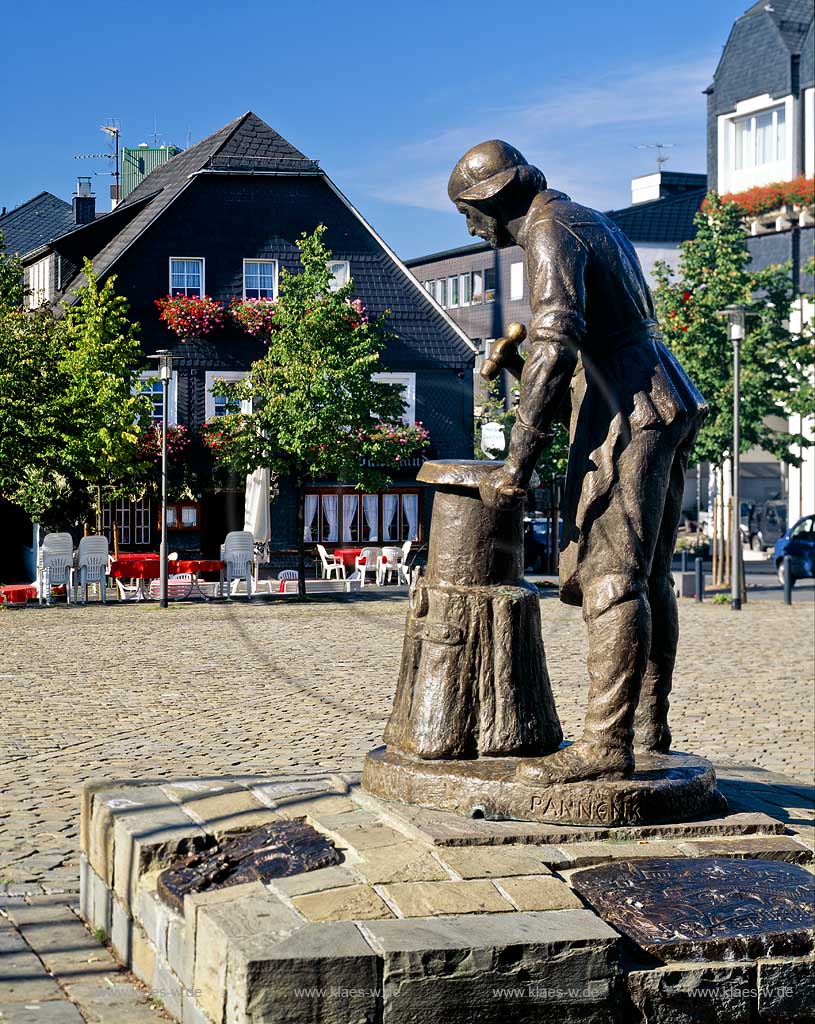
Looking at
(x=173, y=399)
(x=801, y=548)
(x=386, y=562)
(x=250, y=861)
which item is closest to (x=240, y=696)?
(x=250, y=861)

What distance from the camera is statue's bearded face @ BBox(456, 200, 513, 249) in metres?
5.84

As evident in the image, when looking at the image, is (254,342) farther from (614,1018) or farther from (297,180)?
(614,1018)

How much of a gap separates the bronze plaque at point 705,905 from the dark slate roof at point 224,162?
2970cm

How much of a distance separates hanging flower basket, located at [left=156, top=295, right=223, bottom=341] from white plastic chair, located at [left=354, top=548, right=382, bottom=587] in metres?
6.55

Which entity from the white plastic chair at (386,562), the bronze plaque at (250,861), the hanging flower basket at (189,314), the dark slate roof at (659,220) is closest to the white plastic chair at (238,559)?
the white plastic chair at (386,562)

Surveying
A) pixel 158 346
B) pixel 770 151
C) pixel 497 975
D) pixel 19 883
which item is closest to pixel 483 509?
pixel 497 975

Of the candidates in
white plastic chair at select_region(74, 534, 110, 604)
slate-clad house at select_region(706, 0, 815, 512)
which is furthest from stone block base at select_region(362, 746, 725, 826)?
slate-clad house at select_region(706, 0, 815, 512)

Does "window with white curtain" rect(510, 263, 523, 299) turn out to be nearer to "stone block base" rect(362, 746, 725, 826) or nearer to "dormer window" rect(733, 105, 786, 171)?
"dormer window" rect(733, 105, 786, 171)

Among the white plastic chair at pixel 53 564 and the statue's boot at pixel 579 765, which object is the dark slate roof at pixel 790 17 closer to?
the white plastic chair at pixel 53 564

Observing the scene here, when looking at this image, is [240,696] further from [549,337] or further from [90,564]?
[90,564]

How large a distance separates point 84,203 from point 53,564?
73.1ft

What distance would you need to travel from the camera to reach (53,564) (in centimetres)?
2383

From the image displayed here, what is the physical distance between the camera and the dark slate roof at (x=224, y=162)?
34.3 metres

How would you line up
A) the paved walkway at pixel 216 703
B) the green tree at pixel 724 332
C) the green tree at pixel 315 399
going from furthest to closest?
the green tree at pixel 724 332 → the green tree at pixel 315 399 → the paved walkway at pixel 216 703
